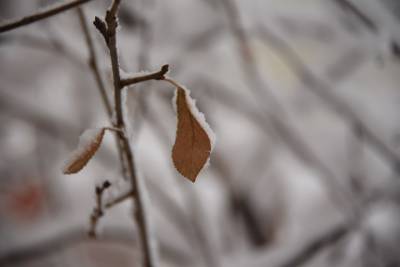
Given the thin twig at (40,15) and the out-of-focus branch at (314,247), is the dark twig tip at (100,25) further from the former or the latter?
the out-of-focus branch at (314,247)

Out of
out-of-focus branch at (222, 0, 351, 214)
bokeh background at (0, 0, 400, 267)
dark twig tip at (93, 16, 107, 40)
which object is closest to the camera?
dark twig tip at (93, 16, 107, 40)

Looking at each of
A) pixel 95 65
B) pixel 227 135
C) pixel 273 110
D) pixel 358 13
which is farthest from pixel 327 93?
pixel 227 135

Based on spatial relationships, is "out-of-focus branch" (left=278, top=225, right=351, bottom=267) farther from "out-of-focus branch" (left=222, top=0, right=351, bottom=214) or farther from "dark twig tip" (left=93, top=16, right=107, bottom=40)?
"dark twig tip" (left=93, top=16, right=107, bottom=40)

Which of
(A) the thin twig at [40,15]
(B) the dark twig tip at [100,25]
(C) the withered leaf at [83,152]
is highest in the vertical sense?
(A) the thin twig at [40,15]

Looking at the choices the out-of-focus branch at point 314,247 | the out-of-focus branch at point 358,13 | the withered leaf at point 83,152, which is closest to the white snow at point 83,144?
the withered leaf at point 83,152

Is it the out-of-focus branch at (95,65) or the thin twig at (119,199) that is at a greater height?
the out-of-focus branch at (95,65)

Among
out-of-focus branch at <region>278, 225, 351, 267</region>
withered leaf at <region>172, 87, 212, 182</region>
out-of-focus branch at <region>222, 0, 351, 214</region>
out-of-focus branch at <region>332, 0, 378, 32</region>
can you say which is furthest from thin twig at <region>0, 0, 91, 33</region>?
out-of-focus branch at <region>222, 0, 351, 214</region>

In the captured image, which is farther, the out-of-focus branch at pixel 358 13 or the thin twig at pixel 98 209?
the out-of-focus branch at pixel 358 13
